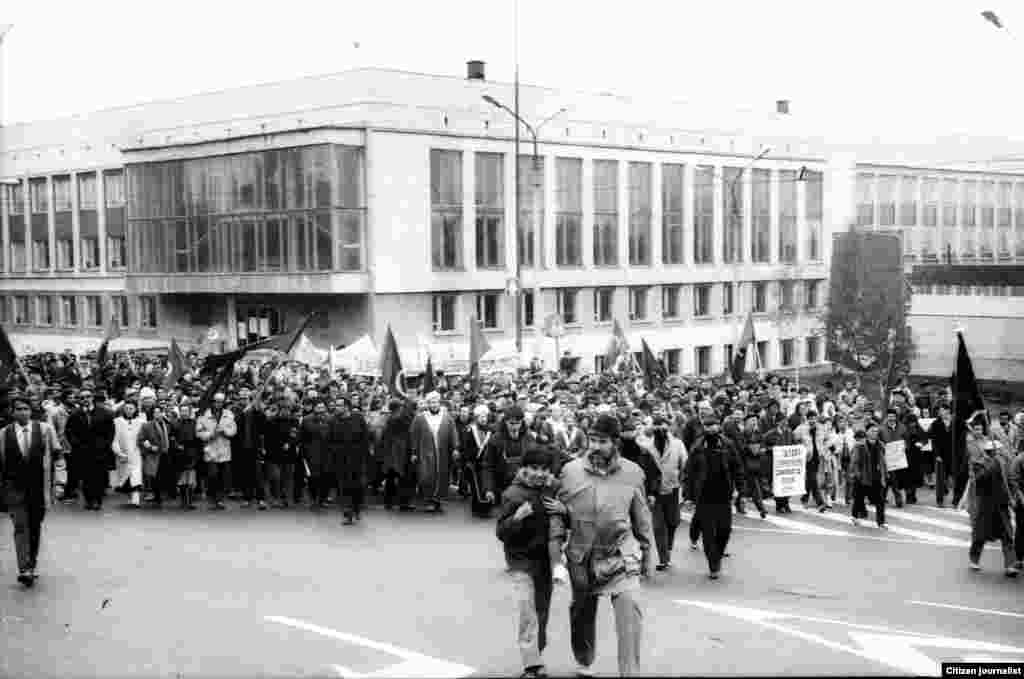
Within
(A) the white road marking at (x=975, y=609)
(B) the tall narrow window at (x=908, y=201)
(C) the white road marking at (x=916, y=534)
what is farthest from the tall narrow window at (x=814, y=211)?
(A) the white road marking at (x=975, y=609)

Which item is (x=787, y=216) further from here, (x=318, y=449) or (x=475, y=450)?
(x=318, y=449)

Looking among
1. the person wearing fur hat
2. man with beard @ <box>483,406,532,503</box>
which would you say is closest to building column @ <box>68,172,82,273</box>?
man with beard @ <box>483,406,532,503</box>

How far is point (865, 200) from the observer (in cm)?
7888

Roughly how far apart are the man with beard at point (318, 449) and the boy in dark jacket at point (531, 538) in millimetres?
9308

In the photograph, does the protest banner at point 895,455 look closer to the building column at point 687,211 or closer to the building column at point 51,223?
the building column at point 687,211

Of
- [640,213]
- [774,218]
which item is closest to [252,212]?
[640,213]

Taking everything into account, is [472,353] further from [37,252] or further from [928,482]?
[37,252]

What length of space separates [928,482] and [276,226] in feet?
104

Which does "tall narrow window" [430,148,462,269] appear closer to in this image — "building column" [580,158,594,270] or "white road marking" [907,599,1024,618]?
"building column" [580,158,594,270]

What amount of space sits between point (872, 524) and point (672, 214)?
144 feet

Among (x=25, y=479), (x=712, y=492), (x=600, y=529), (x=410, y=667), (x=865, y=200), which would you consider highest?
(x=865, y=200)

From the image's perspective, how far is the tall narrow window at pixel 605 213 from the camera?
56812 mm

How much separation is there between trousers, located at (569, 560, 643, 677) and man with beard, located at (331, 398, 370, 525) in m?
8.45

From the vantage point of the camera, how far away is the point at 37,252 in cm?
7225
